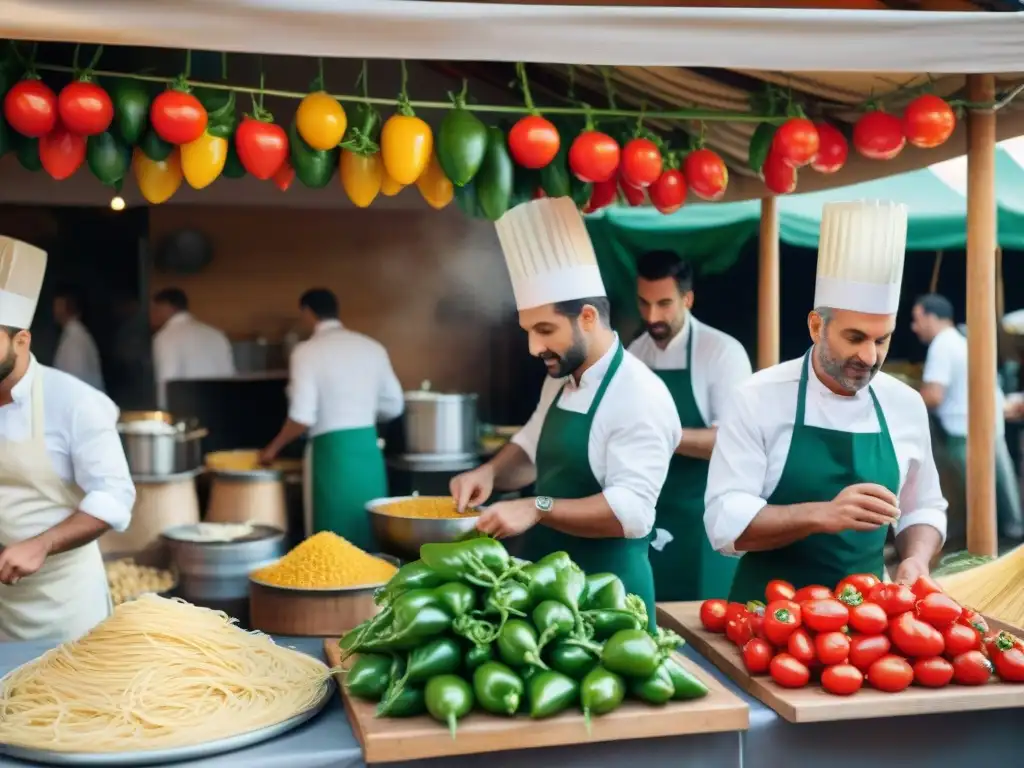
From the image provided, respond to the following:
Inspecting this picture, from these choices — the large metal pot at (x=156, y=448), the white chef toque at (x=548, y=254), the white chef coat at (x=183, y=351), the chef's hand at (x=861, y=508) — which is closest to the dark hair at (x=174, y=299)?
the white chef coat at (x=183, y=351)

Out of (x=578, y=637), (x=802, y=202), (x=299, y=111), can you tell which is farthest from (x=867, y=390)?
(x=802, y=202)

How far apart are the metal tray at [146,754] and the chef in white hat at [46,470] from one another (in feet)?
3.76

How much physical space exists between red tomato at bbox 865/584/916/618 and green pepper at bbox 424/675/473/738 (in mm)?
903

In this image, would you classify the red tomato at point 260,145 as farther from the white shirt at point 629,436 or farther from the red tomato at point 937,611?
the red tomato at point 937,611

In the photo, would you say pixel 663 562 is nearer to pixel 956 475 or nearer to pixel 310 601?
pixel 310 601

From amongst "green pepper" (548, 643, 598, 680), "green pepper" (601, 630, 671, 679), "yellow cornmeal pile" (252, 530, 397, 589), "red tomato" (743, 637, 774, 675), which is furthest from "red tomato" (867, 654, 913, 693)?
"yellow cornmeal pile" (252, 530, 397, 589)

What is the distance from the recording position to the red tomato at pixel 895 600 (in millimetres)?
2178

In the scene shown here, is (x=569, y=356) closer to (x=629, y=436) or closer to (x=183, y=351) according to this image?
(x=629, y=436)

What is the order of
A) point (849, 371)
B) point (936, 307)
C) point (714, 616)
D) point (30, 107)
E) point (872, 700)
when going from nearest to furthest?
point (872, 700)
point (714, 616)
point (849, 371)
point (30, 107)
point (936, 307)

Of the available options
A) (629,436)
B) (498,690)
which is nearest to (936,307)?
(629,436)

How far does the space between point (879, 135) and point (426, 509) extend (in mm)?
1881

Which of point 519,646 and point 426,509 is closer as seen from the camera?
point 519,646

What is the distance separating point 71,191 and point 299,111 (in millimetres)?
3690

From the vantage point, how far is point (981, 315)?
10.8 ft
